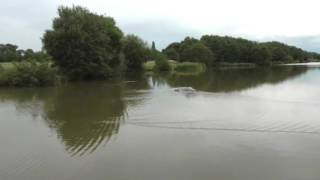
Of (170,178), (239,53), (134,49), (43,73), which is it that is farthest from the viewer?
(239,53)

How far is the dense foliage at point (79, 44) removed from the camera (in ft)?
137

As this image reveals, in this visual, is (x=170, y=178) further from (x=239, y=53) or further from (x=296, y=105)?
Answer: (x=239, y=53)

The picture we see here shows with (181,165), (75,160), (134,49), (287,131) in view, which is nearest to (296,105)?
(287,131)

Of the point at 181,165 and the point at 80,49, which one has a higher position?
the point at 80,49

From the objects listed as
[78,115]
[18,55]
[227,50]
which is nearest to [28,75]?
[78,115]

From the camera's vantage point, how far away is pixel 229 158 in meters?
10.7

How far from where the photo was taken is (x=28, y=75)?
34406mm

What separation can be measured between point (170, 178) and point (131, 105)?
12.0m

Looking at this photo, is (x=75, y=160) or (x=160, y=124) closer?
(x=75, y=160)

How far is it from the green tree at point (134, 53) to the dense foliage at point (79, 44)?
19.5 m

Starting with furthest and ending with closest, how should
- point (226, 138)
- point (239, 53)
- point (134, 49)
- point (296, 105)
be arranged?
point (239, 53) → point (134, 49) → point (296, 105) → point (226, 138)

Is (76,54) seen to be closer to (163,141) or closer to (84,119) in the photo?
(84,119)

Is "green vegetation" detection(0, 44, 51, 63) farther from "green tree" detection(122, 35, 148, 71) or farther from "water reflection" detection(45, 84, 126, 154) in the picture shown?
"green tree" detection(122, 35, 148, 71)

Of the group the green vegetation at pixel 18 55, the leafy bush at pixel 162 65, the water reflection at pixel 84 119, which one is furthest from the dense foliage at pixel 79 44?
the leafy bush at pixel 162 65
